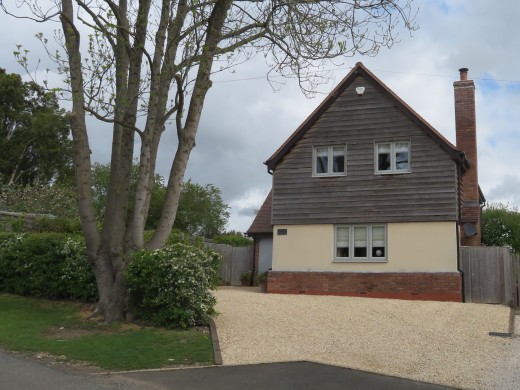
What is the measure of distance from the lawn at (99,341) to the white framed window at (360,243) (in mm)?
8973

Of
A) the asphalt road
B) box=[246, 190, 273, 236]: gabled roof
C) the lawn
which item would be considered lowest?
the asphalt road

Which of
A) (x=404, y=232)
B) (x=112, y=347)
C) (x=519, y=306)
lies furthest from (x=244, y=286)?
(x=112, y=347)

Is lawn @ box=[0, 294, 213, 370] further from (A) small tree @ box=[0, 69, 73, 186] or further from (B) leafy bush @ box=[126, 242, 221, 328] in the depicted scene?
(A) small tree @ box=[0, 69, 73, 186]

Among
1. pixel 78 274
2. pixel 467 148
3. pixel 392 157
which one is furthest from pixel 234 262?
pixel 78 274

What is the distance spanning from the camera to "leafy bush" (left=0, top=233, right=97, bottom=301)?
14.3 m

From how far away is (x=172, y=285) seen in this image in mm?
11773

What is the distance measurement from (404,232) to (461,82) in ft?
21.9

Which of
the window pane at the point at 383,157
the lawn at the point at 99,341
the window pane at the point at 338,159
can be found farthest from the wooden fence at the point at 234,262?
the lawn at the point at 99,341

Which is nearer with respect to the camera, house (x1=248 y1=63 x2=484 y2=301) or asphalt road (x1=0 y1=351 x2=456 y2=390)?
asphalt road (x1=0 y1=351 x2=456 y2=390)

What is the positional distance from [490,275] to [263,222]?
9.98m

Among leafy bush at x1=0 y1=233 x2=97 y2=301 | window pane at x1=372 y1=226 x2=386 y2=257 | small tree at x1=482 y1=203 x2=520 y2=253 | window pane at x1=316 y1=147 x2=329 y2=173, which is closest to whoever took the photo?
leafy bush at x1=0 y1=233 x2=97 y2=301

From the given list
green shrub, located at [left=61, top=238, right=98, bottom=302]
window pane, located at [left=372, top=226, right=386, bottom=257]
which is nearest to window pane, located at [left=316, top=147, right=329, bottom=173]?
window pane, located at [left=372, top=226, right=386, bottom=257]

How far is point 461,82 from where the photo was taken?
21.7m

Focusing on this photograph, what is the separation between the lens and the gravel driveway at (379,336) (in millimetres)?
9367
